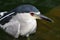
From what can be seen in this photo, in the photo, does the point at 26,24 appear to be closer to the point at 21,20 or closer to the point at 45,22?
the point at 21,20

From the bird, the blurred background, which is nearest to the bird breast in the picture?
the bird

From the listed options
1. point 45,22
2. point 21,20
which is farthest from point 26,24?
point 45,22

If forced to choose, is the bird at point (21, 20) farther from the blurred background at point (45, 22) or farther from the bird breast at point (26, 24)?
the blurred background at point (45, 22)

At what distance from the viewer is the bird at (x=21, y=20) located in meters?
4.41

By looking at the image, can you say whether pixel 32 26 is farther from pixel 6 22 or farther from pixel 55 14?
pixel 55 14

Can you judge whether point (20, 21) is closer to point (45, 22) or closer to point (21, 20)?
point (21, 20)

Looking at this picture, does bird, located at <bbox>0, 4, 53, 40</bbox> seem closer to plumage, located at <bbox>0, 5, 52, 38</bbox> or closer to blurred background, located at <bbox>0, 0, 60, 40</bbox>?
plumage, located at <bbox>0, 5, 52, 38</bbox>

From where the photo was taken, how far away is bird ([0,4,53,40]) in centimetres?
441

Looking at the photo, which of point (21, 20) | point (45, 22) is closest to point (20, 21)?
point (21, 20)

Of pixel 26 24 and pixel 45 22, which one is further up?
pixel 26 24

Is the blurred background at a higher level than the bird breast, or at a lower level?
lower

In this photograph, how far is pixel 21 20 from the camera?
4.52 metres

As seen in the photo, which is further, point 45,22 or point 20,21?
point 45,22

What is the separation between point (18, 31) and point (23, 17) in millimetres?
251
